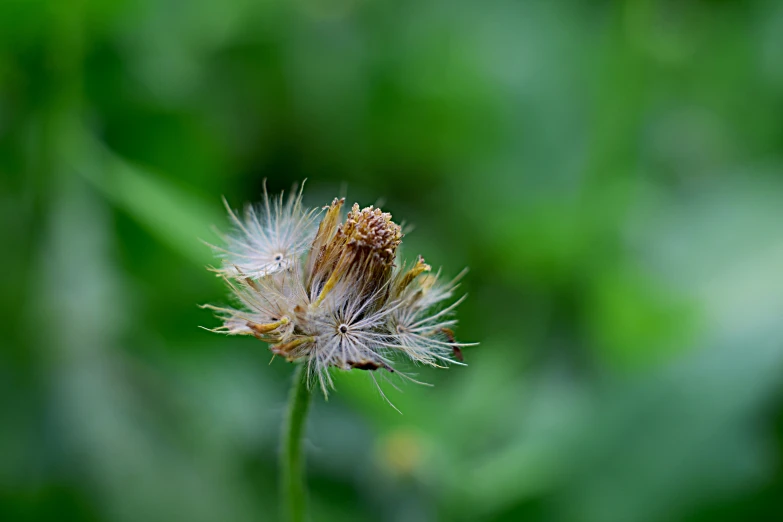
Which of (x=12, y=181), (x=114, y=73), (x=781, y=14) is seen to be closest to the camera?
(x=12, y=181)

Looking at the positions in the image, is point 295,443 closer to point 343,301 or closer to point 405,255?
point 343,301

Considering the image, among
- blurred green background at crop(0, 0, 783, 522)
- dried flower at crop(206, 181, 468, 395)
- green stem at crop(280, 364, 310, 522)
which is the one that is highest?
blurred green background at crop(0, 0, 783, 522)

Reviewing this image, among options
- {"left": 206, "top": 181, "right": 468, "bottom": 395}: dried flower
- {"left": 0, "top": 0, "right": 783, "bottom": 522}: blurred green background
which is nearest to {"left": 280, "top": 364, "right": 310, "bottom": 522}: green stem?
{"left": 206, "top": 181, "right": 468, "bottom": 395}: dried flower

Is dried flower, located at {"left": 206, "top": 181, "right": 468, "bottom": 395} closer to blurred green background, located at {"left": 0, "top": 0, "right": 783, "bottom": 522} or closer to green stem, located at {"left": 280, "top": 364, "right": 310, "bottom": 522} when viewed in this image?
green stem, located at {"left": 280, "top": 364, "right": 310, "bottom": 522}

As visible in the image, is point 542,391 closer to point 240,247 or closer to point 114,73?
point 240,247

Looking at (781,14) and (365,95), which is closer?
(365,95)

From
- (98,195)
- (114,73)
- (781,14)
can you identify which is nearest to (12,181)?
(98,195)

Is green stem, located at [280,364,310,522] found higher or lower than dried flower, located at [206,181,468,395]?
lower

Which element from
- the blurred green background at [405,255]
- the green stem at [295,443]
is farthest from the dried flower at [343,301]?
the blurred green background at [405,255]
